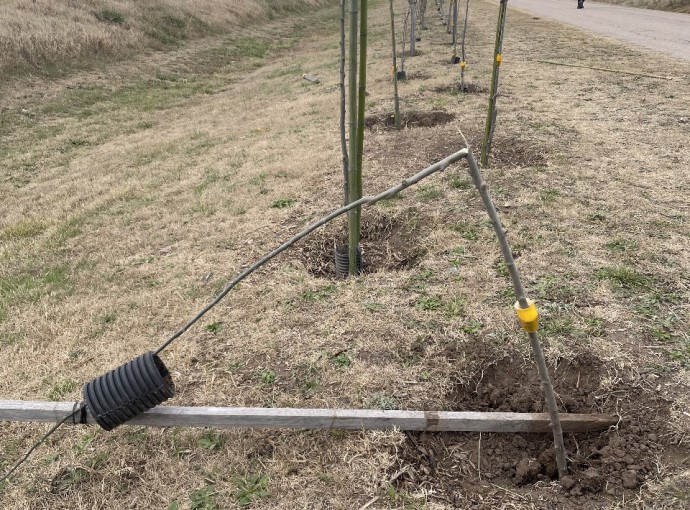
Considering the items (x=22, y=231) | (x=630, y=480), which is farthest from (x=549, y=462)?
(x=22, y=231)

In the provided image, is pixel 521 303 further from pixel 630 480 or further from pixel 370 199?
pixel 630 480

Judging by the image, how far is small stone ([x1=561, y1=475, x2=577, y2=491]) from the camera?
1932 millimetres

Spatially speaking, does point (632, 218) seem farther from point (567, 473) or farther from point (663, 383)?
point (567, 473)

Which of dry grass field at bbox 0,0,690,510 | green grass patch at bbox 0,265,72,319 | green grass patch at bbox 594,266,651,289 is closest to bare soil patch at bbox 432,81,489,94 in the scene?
dry grass field at bbox 0,0,690,510

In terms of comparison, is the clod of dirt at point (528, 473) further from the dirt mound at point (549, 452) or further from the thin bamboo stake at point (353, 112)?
the thin bamboo stake at point (353, 112)

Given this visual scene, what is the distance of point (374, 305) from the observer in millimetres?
3084

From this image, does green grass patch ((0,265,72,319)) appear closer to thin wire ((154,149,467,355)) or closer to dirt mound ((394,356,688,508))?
thin wire ((154,149,467,355))

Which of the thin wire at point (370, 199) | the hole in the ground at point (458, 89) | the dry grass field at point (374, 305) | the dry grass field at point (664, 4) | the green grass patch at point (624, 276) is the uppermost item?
the thin wire at point (370, 199)

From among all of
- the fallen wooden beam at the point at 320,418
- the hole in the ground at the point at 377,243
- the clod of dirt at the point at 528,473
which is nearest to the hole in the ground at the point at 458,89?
the hole in the ground at the point at 377,243

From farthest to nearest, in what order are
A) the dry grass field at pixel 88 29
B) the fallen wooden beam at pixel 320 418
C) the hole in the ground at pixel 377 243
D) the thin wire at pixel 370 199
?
the dry grass field at pixel 88 29, the hole in the ground at pixel 377 243, the fallen wooden beam at pixel 320 418, the thin wire at pixel 370 199

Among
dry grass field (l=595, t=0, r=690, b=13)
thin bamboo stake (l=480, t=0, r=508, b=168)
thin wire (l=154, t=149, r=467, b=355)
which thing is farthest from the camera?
dry grass field (l=595, t=0, r=690, b=13)

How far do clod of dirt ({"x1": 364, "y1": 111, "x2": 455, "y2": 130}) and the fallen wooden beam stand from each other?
493cm

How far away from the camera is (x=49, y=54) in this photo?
11.3m

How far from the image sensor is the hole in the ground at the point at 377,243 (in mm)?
3643
